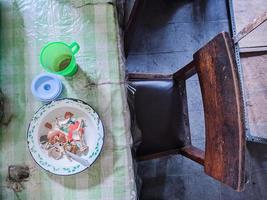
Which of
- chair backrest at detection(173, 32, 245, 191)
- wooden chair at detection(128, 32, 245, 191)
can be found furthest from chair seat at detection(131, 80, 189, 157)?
chair backrest at detection(173, 32, 245, 191)

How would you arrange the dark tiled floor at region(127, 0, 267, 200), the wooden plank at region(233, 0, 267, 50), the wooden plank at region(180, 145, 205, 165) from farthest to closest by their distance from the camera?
the dark tiled floor at region(127, 0, 267, 200)
the wooden plank at region(233, 0, 267, 50)
the wooden plank at region(180, 145, 205, 165)

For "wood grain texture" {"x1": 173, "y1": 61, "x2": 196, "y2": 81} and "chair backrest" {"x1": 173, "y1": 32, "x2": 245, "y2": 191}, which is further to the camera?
"wood grain texture" {"x1": 173, "y1": 61, "x2": 196, "y2": 81}

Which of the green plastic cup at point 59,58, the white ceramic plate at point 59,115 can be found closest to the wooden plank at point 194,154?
the white ceramic plate at point 59,115

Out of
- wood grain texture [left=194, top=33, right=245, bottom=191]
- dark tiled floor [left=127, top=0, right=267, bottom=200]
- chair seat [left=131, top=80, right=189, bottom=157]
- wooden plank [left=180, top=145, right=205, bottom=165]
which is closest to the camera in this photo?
wood grain texture [left=194, top=33, right=245, bottom=191]

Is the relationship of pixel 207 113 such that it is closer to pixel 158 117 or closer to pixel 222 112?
pixel 222 112

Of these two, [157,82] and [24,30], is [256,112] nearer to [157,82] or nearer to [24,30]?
[157,82]

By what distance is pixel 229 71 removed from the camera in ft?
3.02

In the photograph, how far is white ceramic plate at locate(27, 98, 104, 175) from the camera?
0.92 meters

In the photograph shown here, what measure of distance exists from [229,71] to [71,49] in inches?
17.6

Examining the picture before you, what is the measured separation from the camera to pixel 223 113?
0.96 m

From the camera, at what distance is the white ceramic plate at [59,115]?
36.3 inches

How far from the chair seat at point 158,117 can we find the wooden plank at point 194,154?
0.04m

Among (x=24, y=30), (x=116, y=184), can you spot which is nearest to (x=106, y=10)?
(x=24, y=30)

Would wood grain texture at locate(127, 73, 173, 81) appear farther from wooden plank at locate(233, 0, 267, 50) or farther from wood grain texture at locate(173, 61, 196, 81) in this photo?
wooden plank at locate(233, 0, 267, 50)
